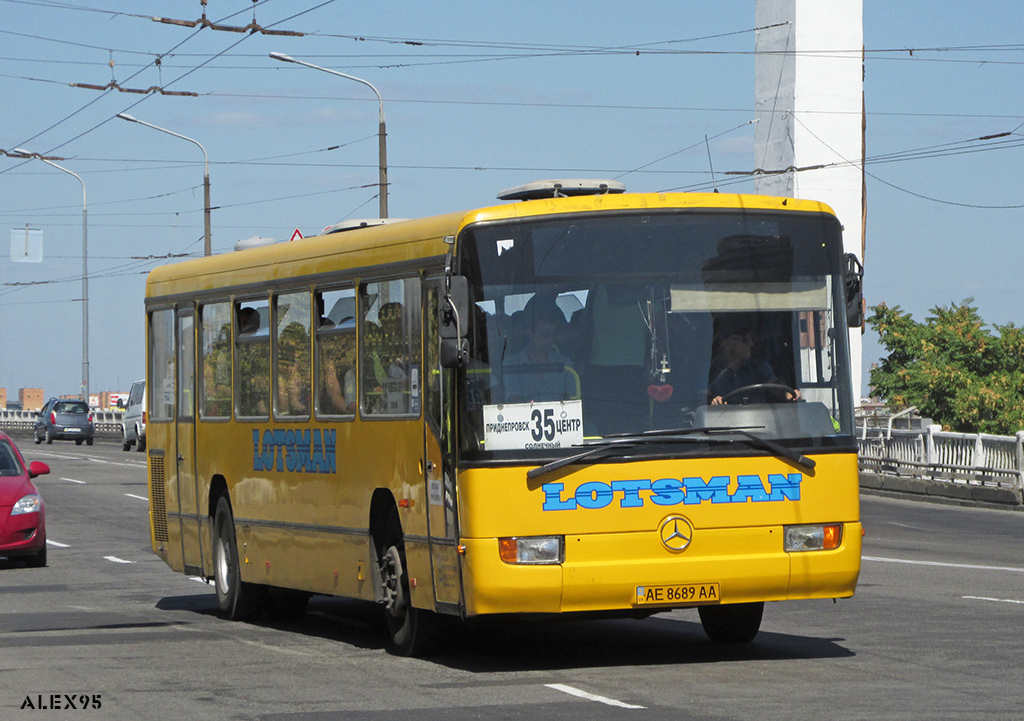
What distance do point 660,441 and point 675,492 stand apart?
302 millimetres

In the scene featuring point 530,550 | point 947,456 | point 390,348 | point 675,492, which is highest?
point 390,348

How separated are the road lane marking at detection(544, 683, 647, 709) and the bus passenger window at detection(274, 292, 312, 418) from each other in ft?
12.1

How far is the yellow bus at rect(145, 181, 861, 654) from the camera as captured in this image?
33.0ft

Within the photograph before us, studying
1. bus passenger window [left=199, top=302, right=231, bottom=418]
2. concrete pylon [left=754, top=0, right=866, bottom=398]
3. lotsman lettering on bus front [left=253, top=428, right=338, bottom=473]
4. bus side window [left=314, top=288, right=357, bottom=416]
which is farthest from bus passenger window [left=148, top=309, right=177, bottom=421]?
concrete pylon [left=754, top=0, right=866, bottom=398]

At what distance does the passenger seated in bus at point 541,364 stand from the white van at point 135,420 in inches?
1904

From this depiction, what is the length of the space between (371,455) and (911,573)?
7271 mm

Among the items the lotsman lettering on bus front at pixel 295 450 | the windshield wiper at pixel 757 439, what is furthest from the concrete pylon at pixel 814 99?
the windshield wiper at pixel 757 439

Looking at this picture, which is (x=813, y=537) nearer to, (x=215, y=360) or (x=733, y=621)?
(x=733, y=621)

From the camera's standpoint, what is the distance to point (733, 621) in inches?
451

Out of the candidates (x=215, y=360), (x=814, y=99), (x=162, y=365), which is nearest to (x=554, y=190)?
(x=215, y=360)

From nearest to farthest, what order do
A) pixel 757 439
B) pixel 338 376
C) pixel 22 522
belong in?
1. pixel 757 439
2. pixel 338 376
3. pixel 22 522

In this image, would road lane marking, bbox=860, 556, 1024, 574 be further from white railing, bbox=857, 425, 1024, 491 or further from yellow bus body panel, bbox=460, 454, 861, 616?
white railing, bbox=857, 425, 1024, 491

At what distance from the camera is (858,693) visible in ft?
29.9

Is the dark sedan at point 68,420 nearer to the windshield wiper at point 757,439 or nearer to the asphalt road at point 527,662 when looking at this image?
the asphalt road at point 527,662
